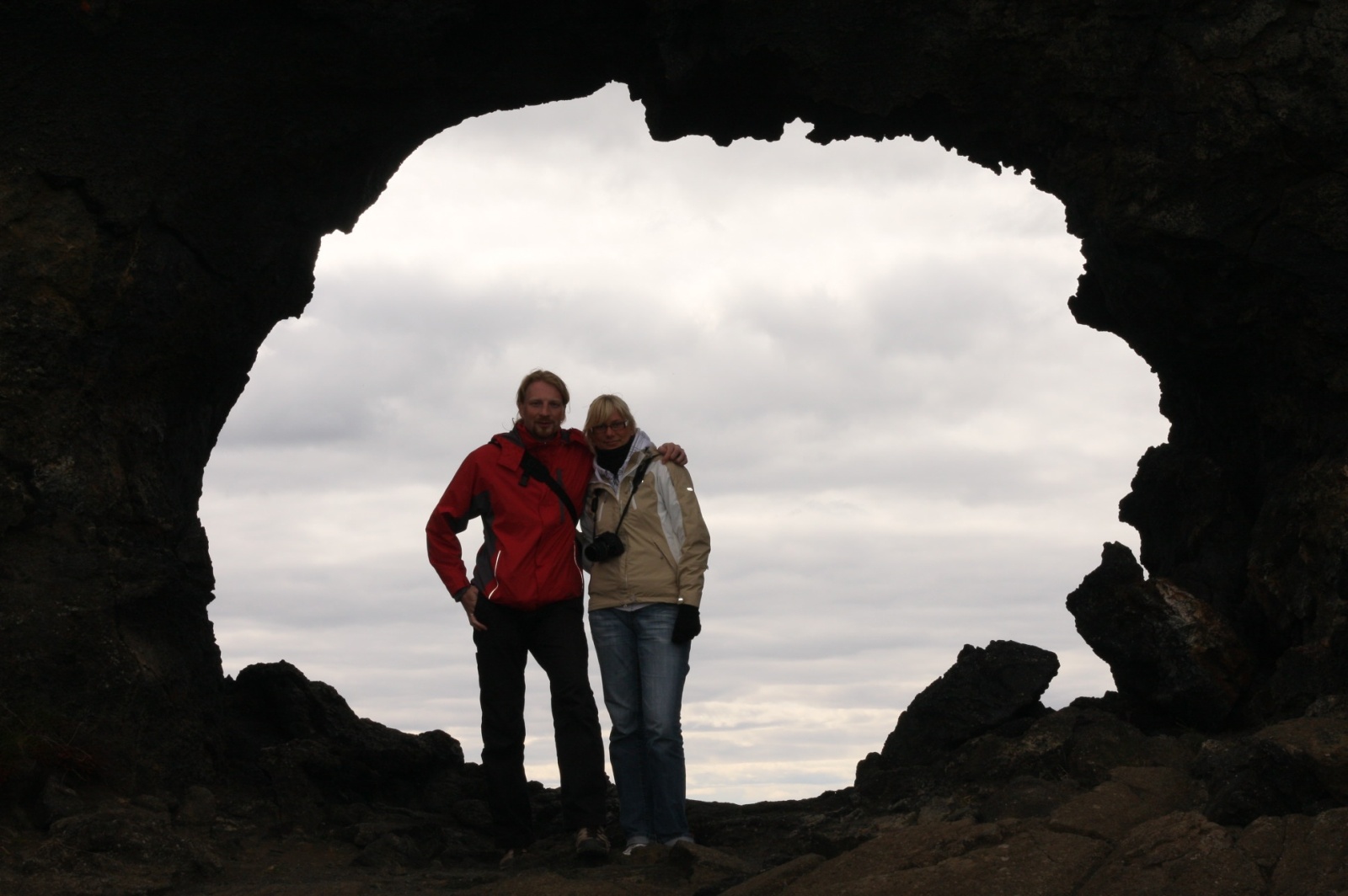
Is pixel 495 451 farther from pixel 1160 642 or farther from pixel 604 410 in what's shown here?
pixel 1160 642

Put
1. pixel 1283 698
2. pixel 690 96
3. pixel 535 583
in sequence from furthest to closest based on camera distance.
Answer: pixel 690 96 → pixel 1283 698 → pixel 535 583

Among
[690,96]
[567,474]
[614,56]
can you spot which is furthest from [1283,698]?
[614,56]

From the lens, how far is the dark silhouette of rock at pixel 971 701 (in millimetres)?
9484

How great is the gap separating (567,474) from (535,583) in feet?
2.28

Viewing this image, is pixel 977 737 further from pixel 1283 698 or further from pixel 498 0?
pixel 498 0

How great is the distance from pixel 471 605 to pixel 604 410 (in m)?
1.35

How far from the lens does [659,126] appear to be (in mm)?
9531

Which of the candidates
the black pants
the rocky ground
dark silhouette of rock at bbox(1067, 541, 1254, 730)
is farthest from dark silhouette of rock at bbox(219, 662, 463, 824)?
dark silhouette of rock at bbox(1067, 541, 1254, 730)

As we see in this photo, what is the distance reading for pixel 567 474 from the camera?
770cm

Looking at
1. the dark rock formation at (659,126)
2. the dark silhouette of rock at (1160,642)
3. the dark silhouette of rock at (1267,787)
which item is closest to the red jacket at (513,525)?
the dark rock formation at (659,126)

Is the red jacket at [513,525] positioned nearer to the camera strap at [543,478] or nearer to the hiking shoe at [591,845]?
the camera strap at [543,478]

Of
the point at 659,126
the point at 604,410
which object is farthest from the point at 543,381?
the point at 659,126

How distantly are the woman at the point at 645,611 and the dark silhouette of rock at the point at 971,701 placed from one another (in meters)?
2.75

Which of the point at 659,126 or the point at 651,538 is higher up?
the point at 659,126
